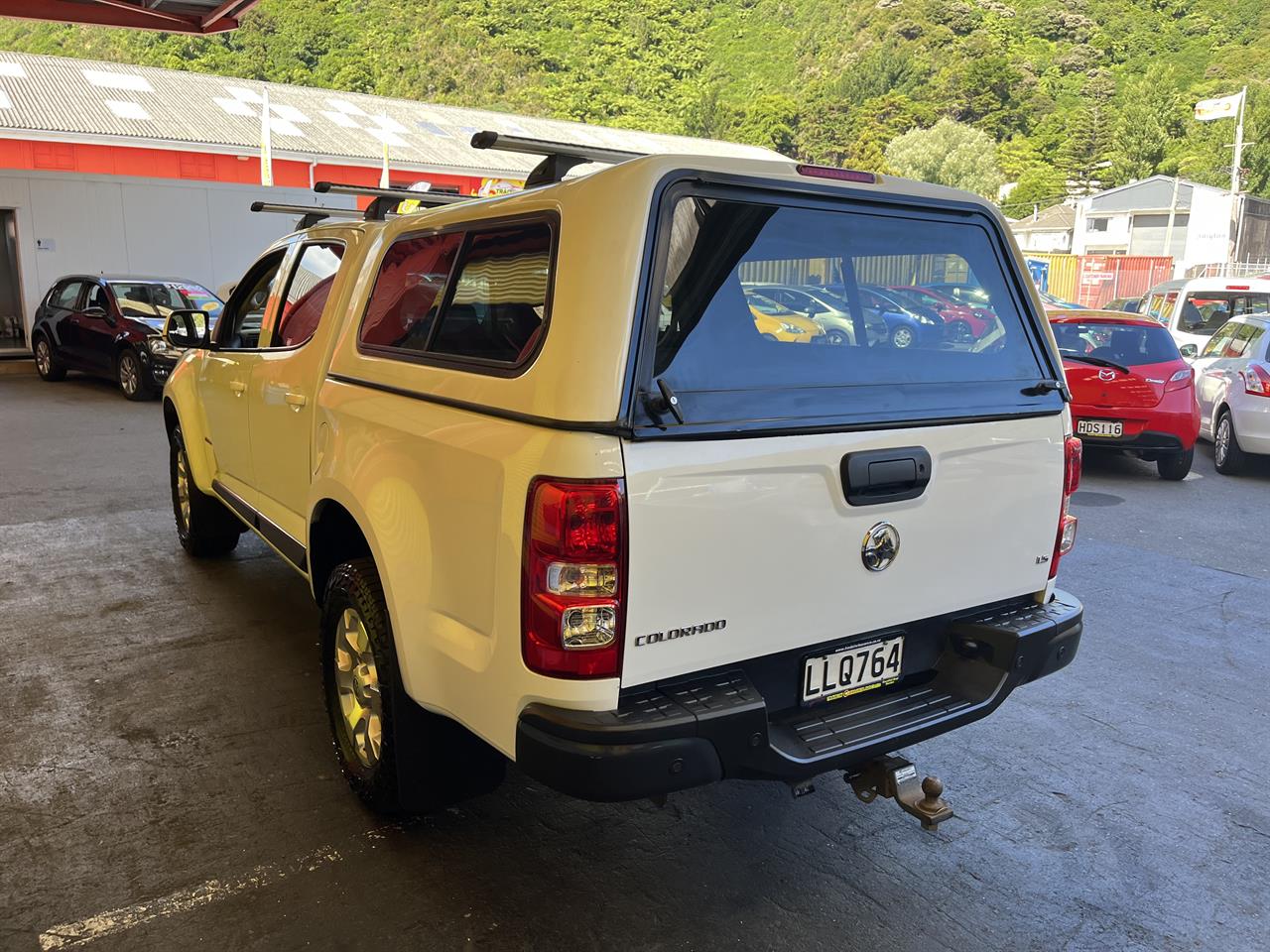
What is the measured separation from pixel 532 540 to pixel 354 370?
4.48 ft

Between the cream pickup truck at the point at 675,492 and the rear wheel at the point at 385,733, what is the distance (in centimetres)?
1

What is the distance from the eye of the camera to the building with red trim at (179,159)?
663 inches

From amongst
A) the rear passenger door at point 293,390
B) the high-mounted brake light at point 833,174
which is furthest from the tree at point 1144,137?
the high-mounted brake light at point 833,174

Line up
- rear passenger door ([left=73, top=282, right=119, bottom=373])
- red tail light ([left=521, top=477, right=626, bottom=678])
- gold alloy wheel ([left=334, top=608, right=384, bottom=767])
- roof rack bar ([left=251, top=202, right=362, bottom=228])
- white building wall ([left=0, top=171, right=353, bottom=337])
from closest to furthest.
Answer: red tail light ([left=521, top=477, right=626, bottom=678]) → gold alloy wheel ([left=334, top=608, right=384, bottom=767]) → roof rack bar ([left=251, top=202, right=362, bottom=228]) → rear passenger door ([left=73, top=282, right=119, bottom=373]) → white building wall ([left=0, top=171, right=353, bottom=337])

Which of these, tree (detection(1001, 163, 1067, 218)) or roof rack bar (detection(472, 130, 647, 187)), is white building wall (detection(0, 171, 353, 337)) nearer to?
roof rack bar (detection(472, 130, 647, 187))

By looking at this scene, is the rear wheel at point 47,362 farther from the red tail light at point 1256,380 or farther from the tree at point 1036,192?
the tree at point 1036,192

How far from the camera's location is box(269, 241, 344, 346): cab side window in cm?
395

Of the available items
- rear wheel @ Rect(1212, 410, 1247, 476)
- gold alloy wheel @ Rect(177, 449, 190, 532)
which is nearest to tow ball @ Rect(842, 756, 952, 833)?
gold alloy wheel @ Rect(177, 449, 190, 532)

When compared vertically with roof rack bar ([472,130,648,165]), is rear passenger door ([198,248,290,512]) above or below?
below

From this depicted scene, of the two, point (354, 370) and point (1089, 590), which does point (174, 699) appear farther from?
point (1089, 590)

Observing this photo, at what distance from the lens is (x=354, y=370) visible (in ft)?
11.1

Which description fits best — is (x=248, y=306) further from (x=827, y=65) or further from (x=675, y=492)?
(x=827, y=65)

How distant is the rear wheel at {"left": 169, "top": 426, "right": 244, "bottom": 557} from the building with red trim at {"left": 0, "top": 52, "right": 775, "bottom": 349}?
1306 centimetres

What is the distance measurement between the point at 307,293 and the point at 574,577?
243 centimetres
